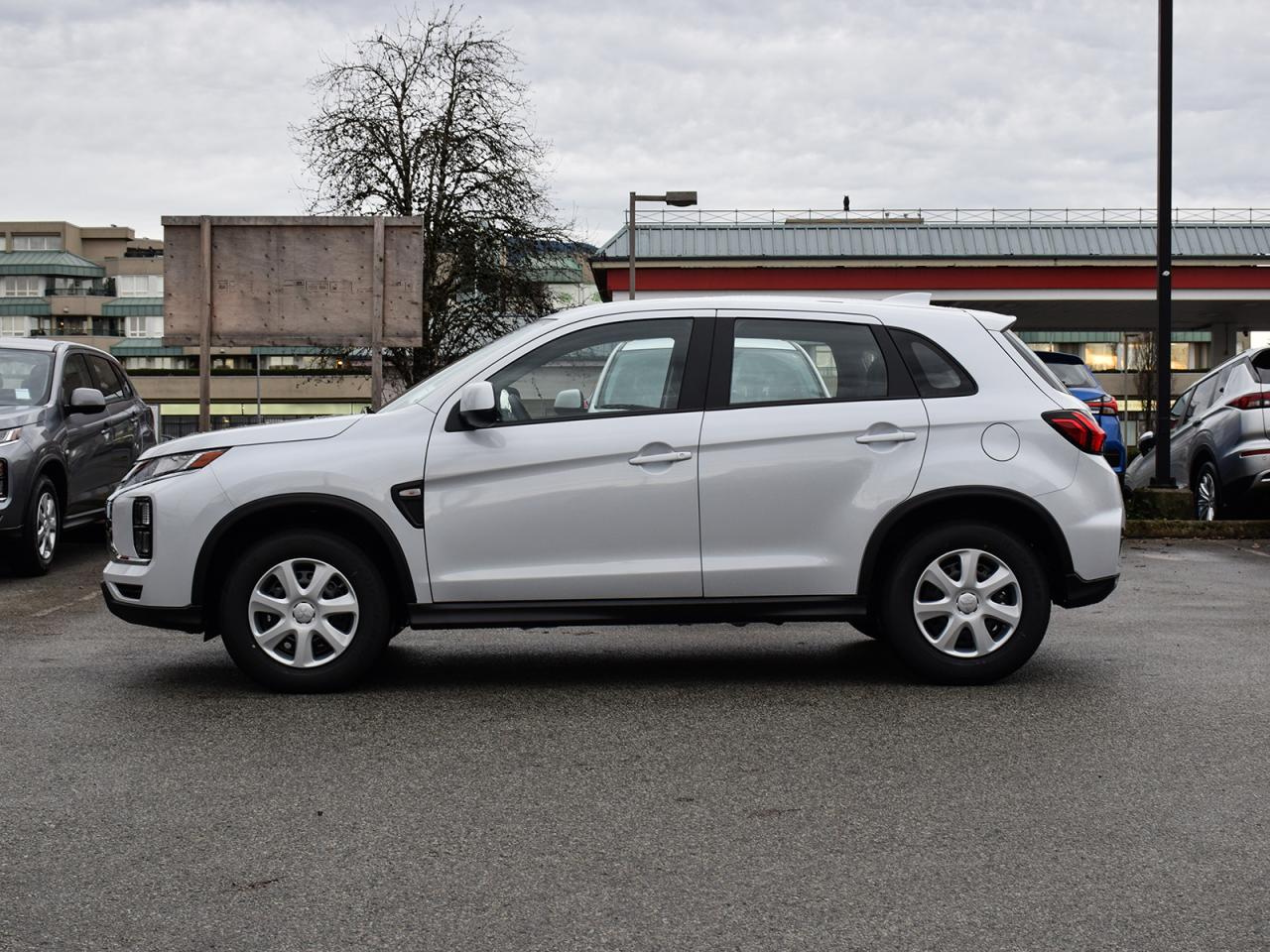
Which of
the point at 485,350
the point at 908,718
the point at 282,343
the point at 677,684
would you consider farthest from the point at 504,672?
the point at 282,343

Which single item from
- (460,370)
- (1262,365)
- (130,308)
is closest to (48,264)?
(130,308)

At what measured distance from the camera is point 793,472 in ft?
21.9

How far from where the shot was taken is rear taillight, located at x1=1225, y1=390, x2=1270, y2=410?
13.3 metres

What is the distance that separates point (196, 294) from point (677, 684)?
10339mm

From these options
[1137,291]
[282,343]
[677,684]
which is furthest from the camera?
[1137,291]

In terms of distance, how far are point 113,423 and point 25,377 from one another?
3.88 feet

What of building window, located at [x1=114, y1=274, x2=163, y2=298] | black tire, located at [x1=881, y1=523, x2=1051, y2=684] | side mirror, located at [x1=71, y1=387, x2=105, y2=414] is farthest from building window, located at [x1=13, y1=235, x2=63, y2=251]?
black tire, located at [x1=881, y1=523, x2=1051, y2=684]

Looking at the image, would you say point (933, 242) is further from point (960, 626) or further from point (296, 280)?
point (960, 626)

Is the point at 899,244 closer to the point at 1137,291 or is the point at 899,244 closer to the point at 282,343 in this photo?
the point at 1137,291

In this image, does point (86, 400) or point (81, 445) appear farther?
point (81, 445)

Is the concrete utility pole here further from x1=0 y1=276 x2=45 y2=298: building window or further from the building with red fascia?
x1=0 y1=276 x2=45 y2=298: building window

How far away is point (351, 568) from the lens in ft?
21.5

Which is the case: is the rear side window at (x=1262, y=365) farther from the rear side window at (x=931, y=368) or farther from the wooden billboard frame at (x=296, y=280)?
the wooden billboard frame at (x=296, y=280)

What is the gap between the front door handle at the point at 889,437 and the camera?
22.0ft
